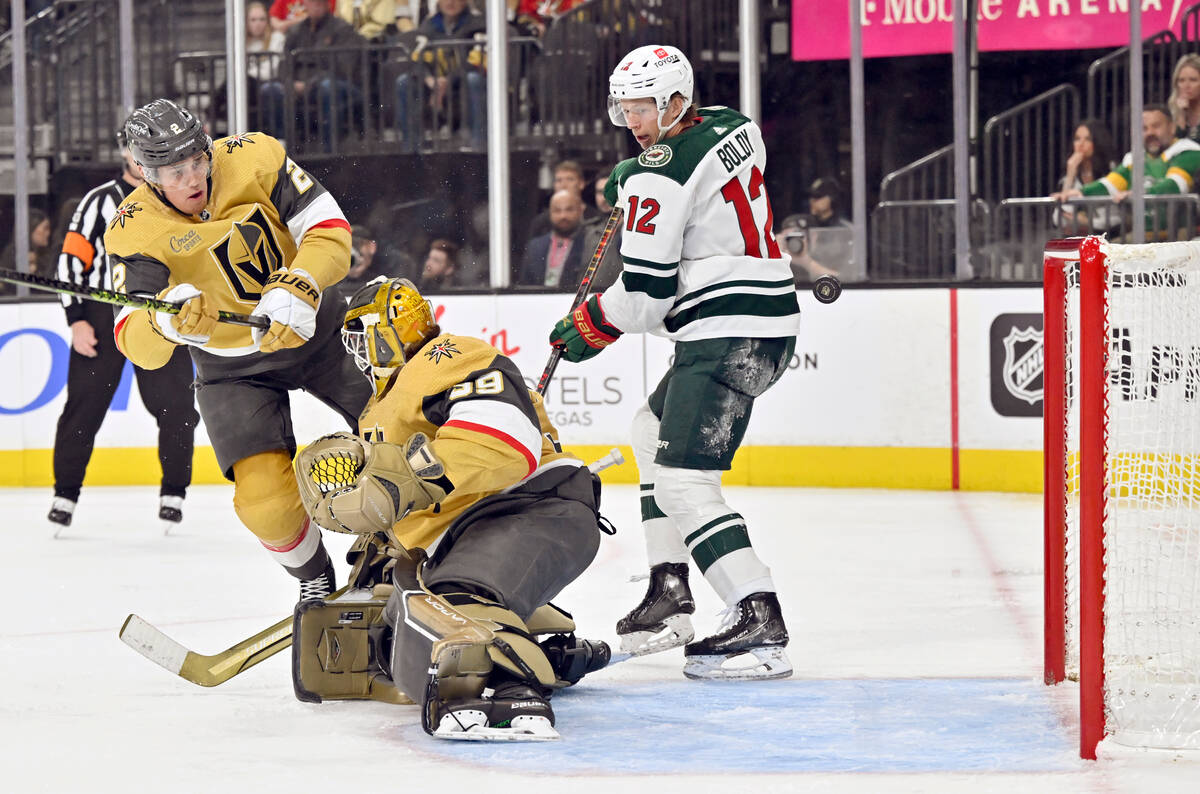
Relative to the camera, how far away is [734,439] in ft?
10.6

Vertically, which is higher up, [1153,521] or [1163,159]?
[1163,159]

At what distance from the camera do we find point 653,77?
10.4 ft

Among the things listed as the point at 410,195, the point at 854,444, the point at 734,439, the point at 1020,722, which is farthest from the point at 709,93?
the point at 1020,722

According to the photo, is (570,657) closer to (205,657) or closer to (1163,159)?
(205,657)

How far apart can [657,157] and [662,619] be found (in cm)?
89

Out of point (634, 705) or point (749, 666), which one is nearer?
point (634, 705)

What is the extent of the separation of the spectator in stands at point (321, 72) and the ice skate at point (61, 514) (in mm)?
2484

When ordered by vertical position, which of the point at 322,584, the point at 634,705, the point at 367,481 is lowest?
the point at 634,705

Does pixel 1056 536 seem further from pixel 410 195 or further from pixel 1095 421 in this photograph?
pixel 410 195

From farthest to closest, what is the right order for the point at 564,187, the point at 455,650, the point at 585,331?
the point at 564,187 → the point at 585,331 → the point at 455,650

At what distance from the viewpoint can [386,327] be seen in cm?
282

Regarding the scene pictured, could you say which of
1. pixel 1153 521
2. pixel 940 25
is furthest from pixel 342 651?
pixel 940 25

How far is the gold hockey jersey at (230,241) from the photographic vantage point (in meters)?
3.29

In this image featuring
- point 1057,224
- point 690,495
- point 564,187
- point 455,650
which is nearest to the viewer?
point 455,650
